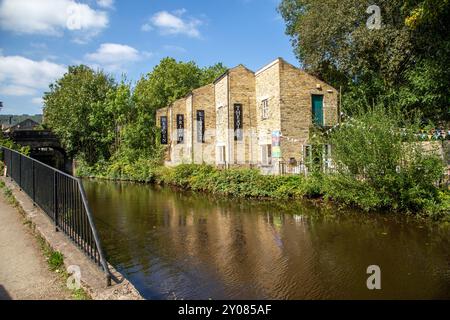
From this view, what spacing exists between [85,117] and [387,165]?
33.2 meters

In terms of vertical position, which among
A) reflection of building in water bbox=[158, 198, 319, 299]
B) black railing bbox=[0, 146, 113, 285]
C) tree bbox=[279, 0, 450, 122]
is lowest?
reflection of building in water bbox=[158, 198, 319, 299]

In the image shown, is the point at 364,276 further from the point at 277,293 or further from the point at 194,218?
the point at 194,218

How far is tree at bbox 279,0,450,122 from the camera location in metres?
17.0

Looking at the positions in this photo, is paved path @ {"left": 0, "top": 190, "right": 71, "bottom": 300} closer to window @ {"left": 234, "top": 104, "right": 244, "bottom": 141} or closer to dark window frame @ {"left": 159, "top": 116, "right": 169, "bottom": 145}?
window @ {"left": 234, "top": 104, "right": 244, "bottom": 141}

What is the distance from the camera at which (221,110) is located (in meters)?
25.3

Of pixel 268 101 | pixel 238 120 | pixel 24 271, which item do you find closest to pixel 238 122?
pixel 238 120

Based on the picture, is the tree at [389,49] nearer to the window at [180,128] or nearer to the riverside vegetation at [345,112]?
the riverside vegetation at [345,112]

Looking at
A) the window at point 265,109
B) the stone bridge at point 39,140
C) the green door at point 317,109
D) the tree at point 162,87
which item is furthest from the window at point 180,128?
the stone bridge at point 39,140

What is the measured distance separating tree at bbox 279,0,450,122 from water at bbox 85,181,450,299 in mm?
9236

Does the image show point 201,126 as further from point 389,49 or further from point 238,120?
point 389,49

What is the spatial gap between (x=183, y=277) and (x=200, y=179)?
1402 centimetres

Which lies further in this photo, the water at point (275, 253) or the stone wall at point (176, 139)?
the stone wall at point (176, 139)

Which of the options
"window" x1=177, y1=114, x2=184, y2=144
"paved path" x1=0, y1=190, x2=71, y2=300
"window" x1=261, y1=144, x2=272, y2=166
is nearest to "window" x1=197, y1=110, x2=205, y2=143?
"window" x1=177, y1=114, x2=184, y2=144

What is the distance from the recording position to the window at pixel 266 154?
21.1 m
